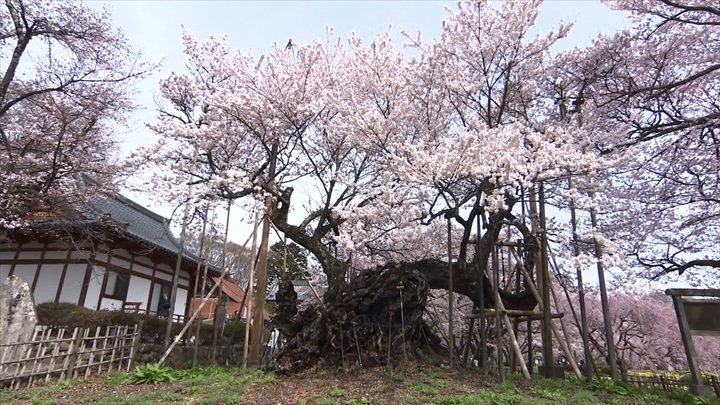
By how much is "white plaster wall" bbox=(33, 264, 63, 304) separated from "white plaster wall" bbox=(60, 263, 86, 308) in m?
0.26

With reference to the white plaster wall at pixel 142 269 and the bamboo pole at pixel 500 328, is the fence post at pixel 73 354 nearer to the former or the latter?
the bamboo pole at pixel 500 328

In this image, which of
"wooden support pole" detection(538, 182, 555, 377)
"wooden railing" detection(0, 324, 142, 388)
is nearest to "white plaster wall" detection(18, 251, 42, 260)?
"wooden railing" detection(0, 324, 142, 388)

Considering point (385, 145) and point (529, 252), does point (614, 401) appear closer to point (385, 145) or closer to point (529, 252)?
point (529, 252)

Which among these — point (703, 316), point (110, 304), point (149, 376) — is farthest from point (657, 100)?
point (110, 304)

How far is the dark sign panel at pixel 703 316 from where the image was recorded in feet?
22.9

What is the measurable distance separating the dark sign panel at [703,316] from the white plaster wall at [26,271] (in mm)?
17106

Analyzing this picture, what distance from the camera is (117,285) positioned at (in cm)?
1459

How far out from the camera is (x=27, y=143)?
10.5 meters

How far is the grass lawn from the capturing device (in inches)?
220

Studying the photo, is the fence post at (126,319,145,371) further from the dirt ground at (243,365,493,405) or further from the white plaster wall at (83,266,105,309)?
the dirt ground at (243,365,493,405)

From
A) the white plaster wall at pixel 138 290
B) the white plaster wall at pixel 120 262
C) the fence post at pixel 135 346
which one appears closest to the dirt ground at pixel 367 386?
the fence post at pixel 135 346

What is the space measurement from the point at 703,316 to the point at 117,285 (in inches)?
628

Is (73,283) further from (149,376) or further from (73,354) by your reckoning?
(149,376)

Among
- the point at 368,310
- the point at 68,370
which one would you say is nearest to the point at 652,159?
the point at 368,310
